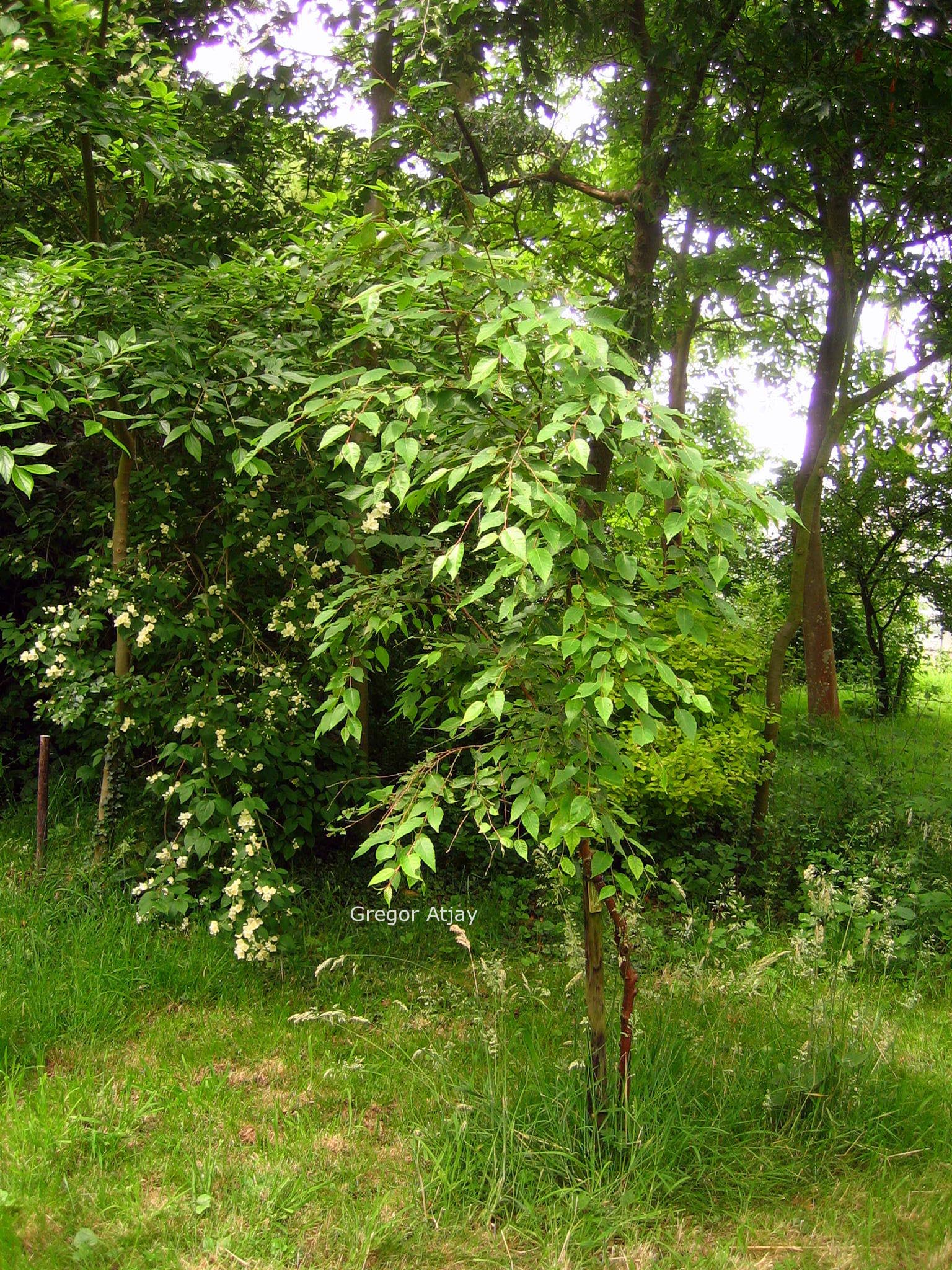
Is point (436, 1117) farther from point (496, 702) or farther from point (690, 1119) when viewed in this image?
point (496, 702)

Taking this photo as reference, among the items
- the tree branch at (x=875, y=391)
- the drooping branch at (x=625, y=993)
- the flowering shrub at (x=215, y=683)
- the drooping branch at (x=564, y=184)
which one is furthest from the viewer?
the tree branch at (x=875, y=391)

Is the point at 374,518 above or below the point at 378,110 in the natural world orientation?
below

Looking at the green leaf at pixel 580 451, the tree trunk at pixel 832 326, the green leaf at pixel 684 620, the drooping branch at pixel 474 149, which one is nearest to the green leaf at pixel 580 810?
the green leaf at pixel 684 620

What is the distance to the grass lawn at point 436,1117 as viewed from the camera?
7.70ft

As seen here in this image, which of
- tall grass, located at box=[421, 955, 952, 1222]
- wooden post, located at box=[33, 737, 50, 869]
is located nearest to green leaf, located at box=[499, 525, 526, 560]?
tall grass, located at box=[421, 955, 952, 1222]

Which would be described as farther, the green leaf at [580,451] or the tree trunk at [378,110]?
the tree trunk at [378,110]

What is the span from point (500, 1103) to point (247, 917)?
1.29 m

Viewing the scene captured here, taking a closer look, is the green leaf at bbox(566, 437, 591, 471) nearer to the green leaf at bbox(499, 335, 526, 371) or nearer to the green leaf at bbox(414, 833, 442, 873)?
the green leaf at bbox(499, 335, 526, 371)

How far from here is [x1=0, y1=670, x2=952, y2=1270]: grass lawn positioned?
2348mm

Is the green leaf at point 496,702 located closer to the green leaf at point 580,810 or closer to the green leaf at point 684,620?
the green leaf at point 580,810

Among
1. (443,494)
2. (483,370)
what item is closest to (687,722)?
(483,370)

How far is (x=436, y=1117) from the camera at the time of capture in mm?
2803

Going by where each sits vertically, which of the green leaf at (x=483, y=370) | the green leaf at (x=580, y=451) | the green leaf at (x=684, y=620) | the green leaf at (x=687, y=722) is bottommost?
the green leaf at (x=687, y=722)

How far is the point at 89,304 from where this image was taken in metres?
3.54
